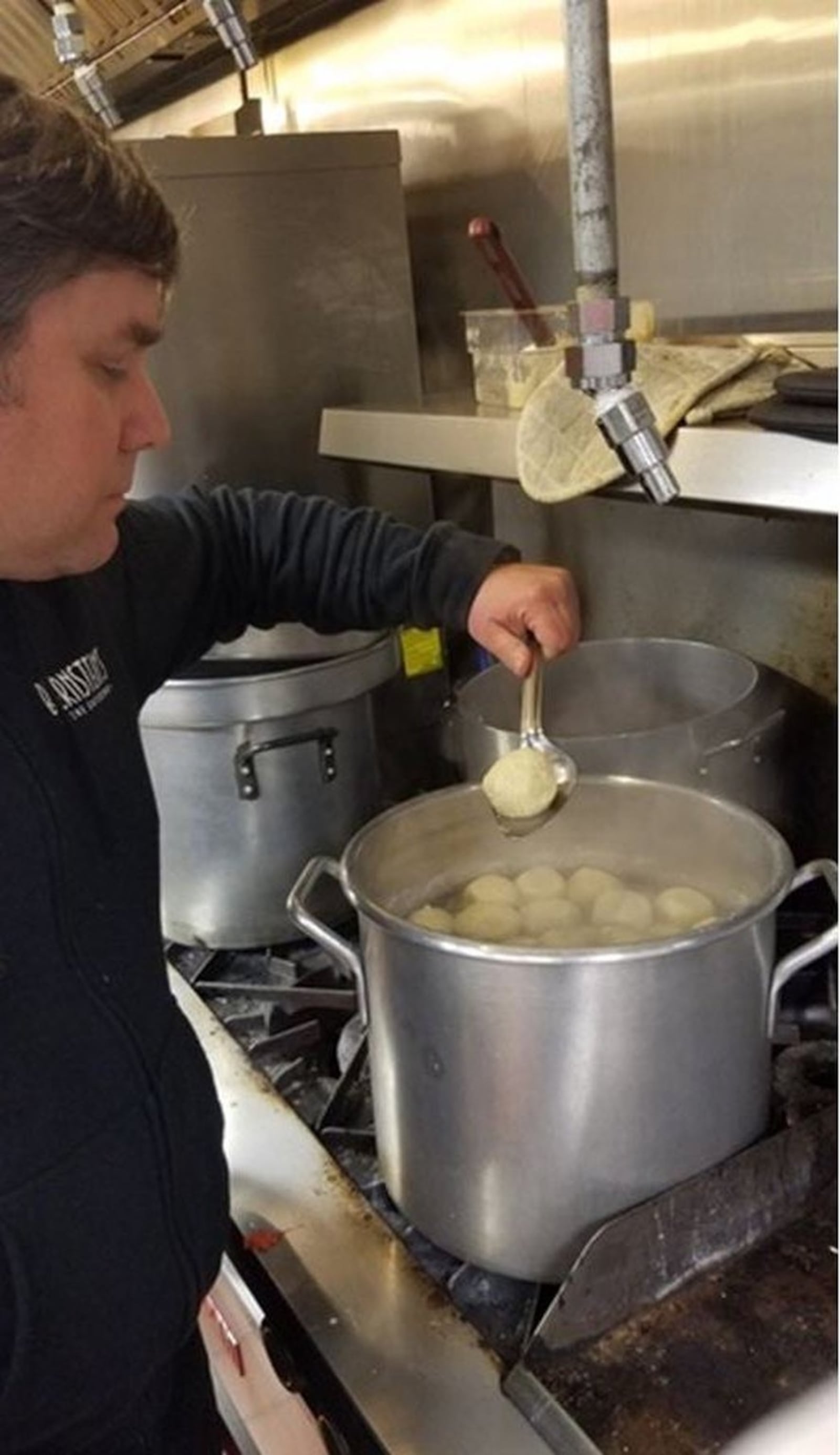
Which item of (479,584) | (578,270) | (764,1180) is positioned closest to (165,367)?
(479,584)

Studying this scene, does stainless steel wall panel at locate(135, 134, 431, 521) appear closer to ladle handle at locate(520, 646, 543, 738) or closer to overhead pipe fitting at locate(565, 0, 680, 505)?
→ ladle handle at locate(520, 646, 543, 738)

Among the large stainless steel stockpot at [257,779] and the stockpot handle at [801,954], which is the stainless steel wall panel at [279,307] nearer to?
the large stainless steel stockpot at [257,779]

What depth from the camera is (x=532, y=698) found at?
1019 millimetres

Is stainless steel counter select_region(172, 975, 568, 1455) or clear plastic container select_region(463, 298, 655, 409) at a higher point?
clear plastic container select_region(463, 298, 655, 409)

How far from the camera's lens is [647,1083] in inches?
30.1

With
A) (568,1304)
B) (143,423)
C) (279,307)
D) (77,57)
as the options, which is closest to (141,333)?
(143,423)

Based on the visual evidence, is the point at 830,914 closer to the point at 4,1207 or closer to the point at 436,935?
the point at 436,935

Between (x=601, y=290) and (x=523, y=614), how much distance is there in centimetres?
28

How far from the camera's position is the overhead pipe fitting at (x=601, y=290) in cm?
76

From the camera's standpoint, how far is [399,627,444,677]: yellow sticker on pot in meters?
1.53

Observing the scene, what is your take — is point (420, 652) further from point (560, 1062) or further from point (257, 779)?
point (560, 1062)

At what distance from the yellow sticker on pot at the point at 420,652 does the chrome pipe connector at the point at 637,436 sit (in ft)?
2.43

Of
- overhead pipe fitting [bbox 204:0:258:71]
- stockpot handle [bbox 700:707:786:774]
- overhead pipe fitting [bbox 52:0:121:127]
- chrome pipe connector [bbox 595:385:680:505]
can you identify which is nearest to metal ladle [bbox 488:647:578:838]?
stockpot handle [bbox 700:707:786:774]

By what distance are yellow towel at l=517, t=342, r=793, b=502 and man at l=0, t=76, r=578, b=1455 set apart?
9 centimetres
